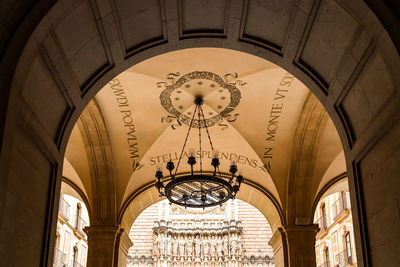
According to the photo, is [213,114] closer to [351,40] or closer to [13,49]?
[351,40]

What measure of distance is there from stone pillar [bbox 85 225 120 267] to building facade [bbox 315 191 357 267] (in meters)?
9.77

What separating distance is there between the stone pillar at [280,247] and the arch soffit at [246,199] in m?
0.23

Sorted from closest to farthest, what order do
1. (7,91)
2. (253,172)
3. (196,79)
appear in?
(7,91)
(196,79)
(253,172)

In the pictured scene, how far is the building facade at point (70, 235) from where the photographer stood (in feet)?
60.2

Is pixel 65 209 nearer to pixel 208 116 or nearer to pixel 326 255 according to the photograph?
pixel 208 116

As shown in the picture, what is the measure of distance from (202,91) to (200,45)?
3.90 metres

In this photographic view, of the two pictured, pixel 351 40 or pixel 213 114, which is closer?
pixel 351 40

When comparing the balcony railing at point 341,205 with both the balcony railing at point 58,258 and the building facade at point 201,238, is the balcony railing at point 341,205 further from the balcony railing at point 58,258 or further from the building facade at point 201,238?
the balcony railing at point 58,258

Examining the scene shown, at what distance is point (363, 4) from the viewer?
4055 millimetres

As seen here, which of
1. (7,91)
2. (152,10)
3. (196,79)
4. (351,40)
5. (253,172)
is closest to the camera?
(7,91)

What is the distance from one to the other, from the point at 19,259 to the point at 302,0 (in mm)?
3726

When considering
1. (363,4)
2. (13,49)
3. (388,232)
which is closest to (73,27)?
(13,49)

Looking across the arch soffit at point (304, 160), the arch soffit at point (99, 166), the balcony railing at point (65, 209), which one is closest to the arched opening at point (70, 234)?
the balcony railing at point (65, 209)

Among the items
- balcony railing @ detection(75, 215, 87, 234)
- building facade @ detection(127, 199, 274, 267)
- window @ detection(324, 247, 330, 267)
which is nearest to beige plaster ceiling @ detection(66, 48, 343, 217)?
balcony railing @ detection(75, 215, 87, 234)
